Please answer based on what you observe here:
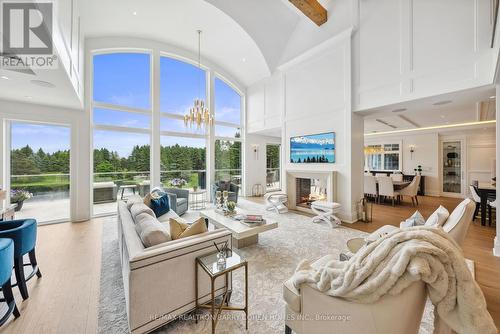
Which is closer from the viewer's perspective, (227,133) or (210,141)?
(210,141)

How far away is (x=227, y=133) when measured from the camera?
7.21m

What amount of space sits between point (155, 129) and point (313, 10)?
16.3ft

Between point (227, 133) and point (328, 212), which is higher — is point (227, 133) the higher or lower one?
the higher one

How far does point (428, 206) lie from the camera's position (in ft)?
19.0

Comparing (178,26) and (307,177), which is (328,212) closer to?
(307,177)

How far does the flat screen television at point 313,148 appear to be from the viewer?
4.75 meters

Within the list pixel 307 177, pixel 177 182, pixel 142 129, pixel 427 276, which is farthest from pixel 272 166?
pixel 427 276

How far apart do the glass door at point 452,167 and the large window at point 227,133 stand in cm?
796

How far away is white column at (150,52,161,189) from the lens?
18.0 ft

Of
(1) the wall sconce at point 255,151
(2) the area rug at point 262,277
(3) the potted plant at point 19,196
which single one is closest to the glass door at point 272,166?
(1) the wall sconce at point 255,151

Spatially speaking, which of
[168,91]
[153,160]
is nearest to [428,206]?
[153,160]

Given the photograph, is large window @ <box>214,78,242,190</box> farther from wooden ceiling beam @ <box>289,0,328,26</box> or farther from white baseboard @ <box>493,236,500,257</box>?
white baseboard @ <box>493,236,500,257</box>

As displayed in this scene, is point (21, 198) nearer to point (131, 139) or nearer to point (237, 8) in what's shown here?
point (131, 139)

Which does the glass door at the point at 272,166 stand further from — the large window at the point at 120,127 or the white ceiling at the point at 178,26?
the large window at the point at 120,127
